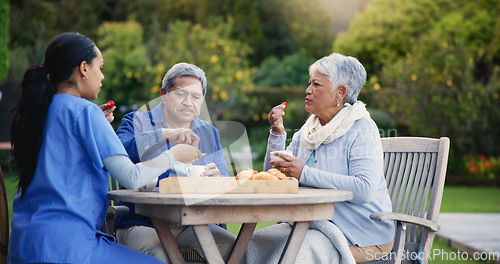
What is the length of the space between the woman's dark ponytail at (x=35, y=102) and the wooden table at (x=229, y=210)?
0.37 metres

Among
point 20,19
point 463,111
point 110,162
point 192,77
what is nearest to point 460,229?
point 192,77

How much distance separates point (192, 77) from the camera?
3096 mm

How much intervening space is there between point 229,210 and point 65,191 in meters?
0.64

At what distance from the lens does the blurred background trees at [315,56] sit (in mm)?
10359

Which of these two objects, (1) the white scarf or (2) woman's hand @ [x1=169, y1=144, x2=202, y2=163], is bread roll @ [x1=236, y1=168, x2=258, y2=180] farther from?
(1) the white scarf

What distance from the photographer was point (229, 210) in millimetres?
2156

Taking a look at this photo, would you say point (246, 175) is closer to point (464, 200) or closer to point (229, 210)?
point (229, 210)

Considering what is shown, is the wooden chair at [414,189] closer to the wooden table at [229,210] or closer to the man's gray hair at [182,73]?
the wooden table at [229,210]

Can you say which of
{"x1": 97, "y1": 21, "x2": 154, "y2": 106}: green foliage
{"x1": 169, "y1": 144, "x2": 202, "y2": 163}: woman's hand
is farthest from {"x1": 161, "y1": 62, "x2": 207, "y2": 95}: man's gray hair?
{"x1": 97, "y1": 21, "x2": 154, "y2": 106}: green foliage

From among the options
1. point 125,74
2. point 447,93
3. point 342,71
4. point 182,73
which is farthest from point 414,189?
point 125,74

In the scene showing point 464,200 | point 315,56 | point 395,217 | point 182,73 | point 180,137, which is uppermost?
point 315,56

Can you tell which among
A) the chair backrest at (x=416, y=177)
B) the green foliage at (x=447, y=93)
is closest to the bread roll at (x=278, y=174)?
the chair backrest at (x=416, y=177)

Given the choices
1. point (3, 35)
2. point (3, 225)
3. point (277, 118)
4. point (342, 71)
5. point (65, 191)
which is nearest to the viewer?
point (65, 191)

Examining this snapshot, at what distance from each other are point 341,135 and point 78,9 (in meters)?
18.1
